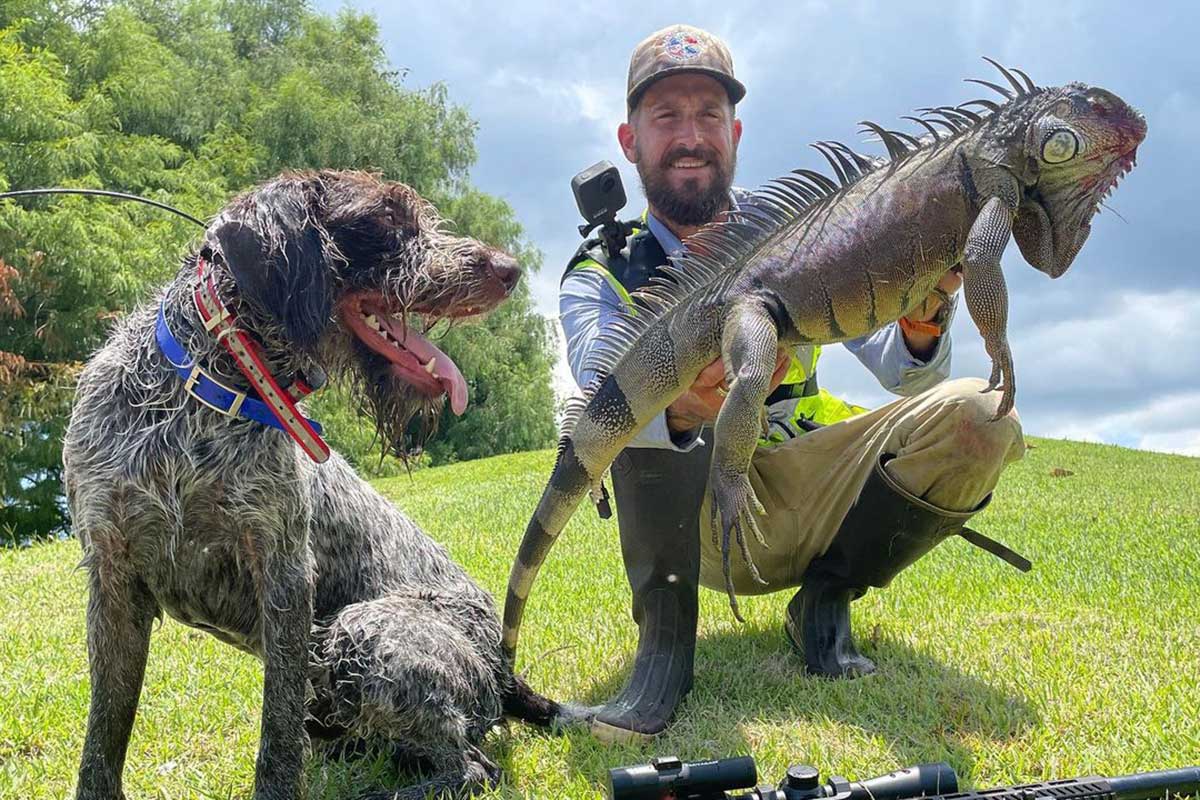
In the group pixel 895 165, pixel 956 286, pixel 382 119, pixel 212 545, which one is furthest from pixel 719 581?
pixel 382 119

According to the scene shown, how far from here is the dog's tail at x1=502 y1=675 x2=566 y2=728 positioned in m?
3.57

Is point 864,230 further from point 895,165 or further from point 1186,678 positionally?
point 1186,678

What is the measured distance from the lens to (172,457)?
2680 millimetres

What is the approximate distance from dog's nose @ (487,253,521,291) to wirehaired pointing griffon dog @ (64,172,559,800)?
1cm

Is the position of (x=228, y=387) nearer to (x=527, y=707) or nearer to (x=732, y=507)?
(x=732, y=507)

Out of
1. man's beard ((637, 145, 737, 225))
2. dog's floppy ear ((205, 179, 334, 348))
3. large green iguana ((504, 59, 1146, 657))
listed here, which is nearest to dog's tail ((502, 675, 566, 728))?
large green iguana ((504, 59, 1146, 657))

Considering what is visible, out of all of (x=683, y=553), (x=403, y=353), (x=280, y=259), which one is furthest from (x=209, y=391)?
(x=683, y=553)

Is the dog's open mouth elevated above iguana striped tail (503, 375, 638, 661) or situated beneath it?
elevated above

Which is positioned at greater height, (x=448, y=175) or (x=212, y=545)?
(x=448, y=175)

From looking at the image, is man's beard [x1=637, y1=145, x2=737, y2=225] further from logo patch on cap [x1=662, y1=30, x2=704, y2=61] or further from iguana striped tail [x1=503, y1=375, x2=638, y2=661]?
iguana striped tail [x1=503, y1=375, x2=638, y2=661]

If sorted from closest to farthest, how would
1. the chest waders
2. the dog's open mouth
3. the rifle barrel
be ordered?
the rifle barrel
the dog's open mouth
the chest waders

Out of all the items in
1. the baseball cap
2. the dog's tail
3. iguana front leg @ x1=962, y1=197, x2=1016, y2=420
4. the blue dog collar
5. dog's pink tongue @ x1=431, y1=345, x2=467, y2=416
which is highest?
the baseball cap

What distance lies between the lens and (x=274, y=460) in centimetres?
280

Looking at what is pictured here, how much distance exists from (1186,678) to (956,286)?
6.56 ft
